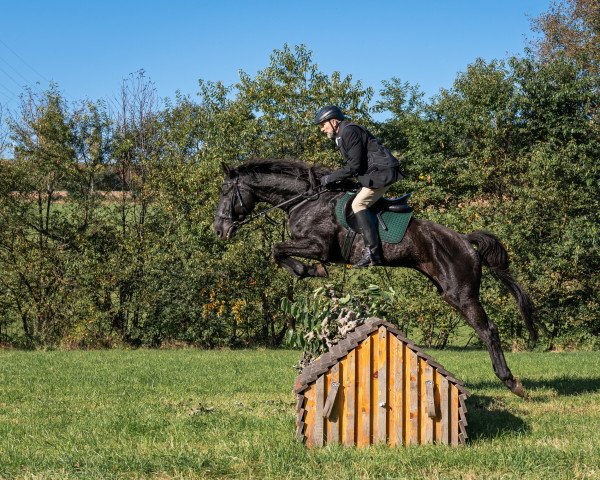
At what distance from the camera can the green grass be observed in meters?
5.10

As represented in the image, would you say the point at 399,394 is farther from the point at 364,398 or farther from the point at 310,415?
the point at 310,415

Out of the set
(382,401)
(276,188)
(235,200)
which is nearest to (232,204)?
(235,200)

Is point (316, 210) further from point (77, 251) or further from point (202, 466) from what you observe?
point (77, 251)

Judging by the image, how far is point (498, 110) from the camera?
23484mm

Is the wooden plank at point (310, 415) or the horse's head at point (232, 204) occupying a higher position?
the horse's head at point (232, 204)

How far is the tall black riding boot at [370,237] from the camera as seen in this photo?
8125 mm

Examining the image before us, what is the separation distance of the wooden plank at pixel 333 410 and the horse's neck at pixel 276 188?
333 centimetres

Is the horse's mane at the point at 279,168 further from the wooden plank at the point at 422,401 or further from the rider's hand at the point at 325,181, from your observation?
the wooden plank at the point at 422,401

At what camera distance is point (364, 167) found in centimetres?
800

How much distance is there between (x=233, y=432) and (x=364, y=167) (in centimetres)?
308

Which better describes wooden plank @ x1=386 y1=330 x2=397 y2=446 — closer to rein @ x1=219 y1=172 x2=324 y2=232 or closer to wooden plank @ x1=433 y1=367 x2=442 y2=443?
wooden plank @ x1=433 y1=367 x2=442 y2=443

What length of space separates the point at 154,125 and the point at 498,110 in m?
10.3

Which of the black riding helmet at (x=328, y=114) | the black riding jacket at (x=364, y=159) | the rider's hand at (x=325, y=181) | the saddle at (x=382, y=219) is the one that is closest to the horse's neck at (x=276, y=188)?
the rider's hand at (x=325, y=181)

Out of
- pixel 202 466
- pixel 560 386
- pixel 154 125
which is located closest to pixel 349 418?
pixel 202 466
